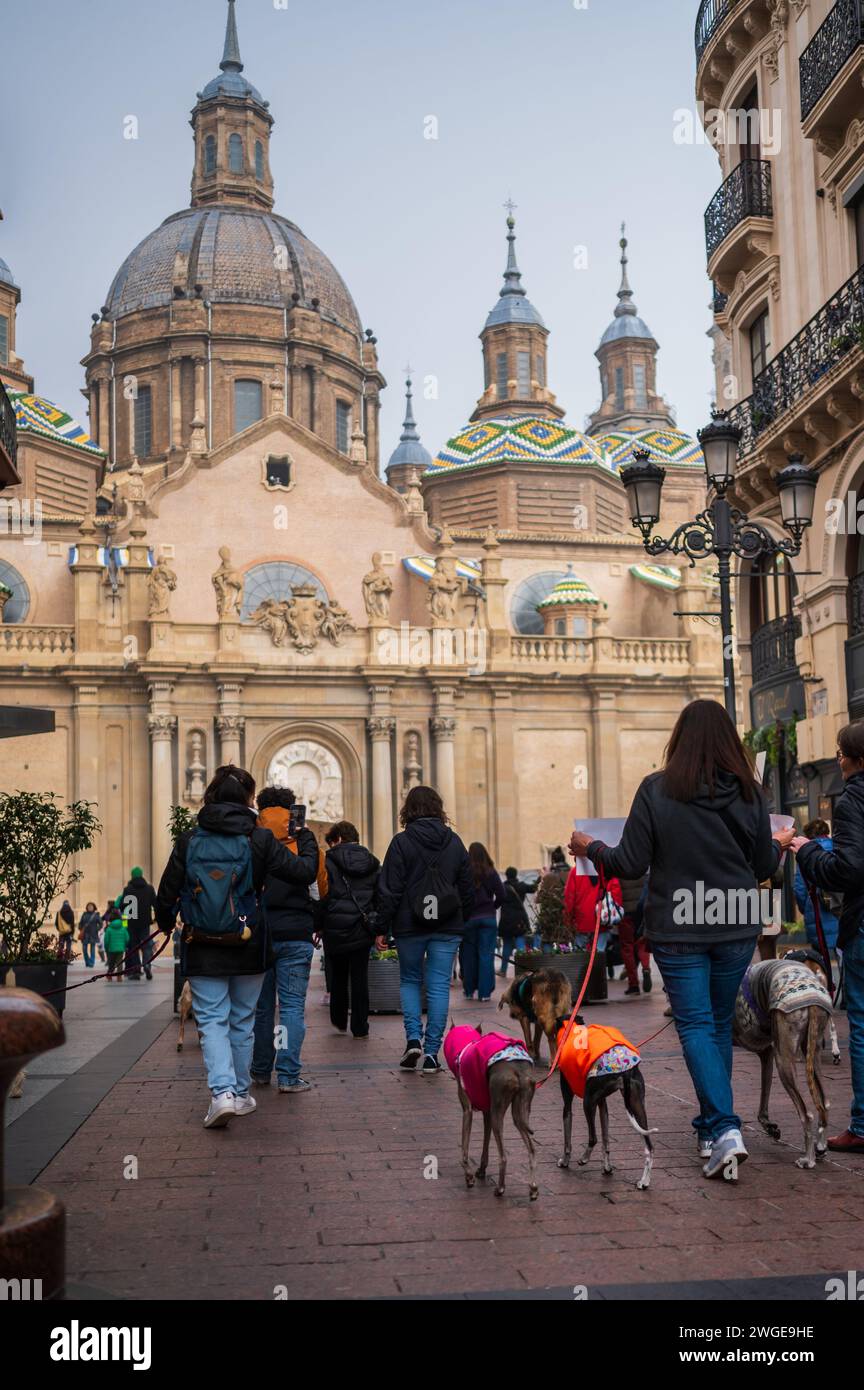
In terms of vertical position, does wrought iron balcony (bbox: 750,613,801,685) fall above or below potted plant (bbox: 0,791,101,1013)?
above

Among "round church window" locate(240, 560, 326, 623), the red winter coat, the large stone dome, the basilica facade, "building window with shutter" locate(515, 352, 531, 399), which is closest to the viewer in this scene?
the red winter coat

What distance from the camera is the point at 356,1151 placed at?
24.3ft

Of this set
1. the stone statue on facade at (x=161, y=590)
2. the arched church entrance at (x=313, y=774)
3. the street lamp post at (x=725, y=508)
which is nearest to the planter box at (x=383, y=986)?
the street lamp post at (x=725, y=508)

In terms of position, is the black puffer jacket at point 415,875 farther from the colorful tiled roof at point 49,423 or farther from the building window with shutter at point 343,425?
the building window with shutter at point 343,425

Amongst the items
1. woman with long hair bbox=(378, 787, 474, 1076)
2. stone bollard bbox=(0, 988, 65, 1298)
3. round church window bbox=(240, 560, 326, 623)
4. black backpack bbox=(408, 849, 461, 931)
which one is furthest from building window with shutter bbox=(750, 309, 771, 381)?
round church window bbox=(240, 560, 326, 623)

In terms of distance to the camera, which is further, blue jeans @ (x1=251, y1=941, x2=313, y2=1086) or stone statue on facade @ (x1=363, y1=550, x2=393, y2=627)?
stone statue on facade @ (x1=363, y1=550, x2=393, y2=627)

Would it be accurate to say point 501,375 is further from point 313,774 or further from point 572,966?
point 572,966

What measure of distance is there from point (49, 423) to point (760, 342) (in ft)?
103

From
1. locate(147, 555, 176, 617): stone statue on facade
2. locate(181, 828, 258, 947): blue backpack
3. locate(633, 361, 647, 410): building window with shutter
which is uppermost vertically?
locate(633, 361, 647, 410): building window with shutter

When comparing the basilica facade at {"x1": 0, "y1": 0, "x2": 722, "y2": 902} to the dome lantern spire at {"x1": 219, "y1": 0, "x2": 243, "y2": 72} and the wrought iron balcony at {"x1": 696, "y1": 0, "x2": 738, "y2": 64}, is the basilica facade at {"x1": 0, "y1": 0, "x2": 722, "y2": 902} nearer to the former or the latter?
the dome lantern spire at {"x1": 219, "y1": 0, "x2": 243, "y2": 72}

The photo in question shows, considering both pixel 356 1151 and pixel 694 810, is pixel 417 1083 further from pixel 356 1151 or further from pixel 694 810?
pixel 694 810

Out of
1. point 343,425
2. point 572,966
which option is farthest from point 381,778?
point 572,966

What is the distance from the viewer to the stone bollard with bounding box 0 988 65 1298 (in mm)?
3717

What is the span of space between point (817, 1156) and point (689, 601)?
3962cm
